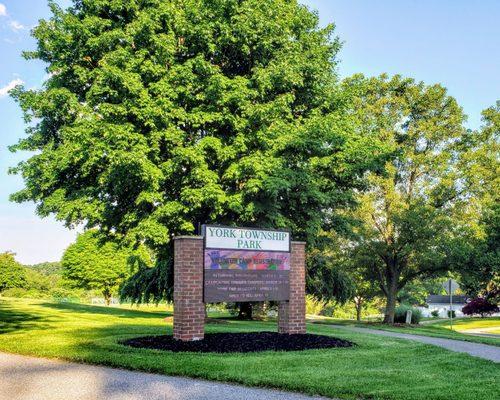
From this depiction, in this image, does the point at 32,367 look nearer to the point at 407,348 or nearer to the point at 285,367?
the point at 285,367

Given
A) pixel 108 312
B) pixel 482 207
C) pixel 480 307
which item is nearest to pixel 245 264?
pixel 108 312

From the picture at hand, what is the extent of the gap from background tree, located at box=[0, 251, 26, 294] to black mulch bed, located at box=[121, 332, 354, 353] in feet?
182

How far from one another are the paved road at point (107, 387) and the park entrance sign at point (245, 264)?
168 inches

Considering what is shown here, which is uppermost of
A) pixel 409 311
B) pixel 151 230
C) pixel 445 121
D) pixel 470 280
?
pixel 445 121

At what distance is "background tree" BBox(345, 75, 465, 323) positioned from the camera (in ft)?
97.8

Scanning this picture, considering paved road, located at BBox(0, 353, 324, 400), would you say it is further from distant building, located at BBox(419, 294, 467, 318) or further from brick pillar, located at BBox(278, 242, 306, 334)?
distant building, located at BBox(419, 294, 467, 318)

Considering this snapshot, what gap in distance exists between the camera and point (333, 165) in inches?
869

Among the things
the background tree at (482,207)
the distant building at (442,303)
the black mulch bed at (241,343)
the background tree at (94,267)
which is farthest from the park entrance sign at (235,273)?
the distant building at (442,303)

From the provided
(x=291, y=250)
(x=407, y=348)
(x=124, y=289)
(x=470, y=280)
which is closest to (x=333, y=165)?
(x=291, y=250)

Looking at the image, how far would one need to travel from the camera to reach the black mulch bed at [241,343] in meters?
11.9

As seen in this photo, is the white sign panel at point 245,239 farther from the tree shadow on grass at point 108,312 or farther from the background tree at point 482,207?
the background tree at point 482,207

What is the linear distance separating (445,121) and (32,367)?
28623mm

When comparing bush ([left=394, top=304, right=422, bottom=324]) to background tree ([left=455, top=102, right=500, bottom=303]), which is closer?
background tree ([left=455, top=102, right=500, bottom=303])

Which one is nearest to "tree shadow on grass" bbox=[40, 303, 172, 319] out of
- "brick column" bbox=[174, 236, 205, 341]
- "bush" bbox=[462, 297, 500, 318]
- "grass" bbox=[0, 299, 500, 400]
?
"grass" bbox=[0, 299, 500, 400]
